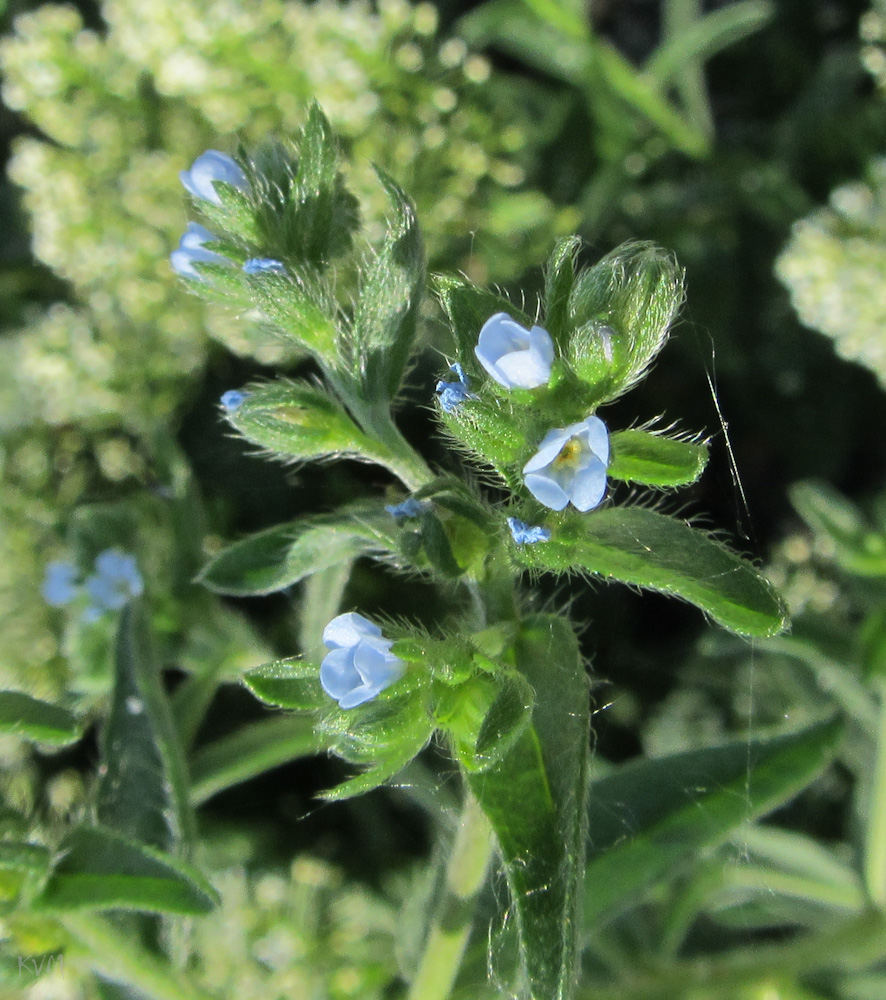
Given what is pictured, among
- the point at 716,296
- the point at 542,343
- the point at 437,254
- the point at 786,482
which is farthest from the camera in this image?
the point at 786,482

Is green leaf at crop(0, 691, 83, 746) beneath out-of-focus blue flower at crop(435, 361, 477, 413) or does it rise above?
beneath

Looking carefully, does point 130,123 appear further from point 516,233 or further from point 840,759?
point 840,759

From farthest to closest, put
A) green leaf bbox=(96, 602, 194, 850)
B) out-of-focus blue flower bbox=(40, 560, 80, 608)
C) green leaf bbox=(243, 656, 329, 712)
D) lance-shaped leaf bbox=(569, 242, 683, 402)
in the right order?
out-of-focus blue flower bbox=(40, 560, 80, 608)
green leaf bbox=(96, 602, 194, 850)
green leaf bbox=(243, 656, 329, 712)
lance-shaped leaf bbox=(569, 242, 683, 402)

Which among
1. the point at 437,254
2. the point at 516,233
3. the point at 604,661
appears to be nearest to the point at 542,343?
the point at 604,661

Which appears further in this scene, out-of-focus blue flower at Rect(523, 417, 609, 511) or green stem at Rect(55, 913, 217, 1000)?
green stem at Rect(55, 913, 217, 1000)

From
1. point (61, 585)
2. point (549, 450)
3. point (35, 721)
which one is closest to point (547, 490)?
point (549, 450)

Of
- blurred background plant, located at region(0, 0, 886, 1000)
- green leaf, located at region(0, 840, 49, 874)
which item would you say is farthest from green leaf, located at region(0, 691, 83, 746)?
blurred background plant, located at region(0, 0, 886, 1000)

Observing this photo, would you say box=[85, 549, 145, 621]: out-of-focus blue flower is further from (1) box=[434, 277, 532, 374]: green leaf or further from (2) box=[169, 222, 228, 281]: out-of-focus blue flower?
(1) box=[434, 277, 532, 374]: green leaf
